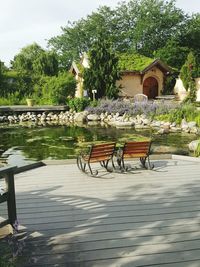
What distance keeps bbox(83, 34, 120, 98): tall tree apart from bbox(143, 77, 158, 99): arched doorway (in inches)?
323

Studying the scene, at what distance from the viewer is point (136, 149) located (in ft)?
27.0

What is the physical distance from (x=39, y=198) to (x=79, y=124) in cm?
1954

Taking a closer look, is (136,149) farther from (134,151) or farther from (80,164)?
(80,164)

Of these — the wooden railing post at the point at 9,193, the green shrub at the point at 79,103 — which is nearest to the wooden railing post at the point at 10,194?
the wooden railing post at the point at 9,193

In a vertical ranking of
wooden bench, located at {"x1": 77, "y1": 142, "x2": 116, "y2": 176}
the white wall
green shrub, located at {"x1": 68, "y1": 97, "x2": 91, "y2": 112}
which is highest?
the white wall

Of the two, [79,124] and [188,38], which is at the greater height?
[188,38]

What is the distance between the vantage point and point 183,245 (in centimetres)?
411

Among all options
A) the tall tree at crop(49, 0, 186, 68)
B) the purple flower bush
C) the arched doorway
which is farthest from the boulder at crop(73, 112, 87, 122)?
the tall tree at crop(49, 0, 186, 68)

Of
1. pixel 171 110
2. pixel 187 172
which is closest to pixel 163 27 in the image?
pixel 171 110

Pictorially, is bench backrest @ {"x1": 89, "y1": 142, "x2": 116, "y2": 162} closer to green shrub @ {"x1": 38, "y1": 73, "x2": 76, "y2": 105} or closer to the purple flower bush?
the purple flower bush

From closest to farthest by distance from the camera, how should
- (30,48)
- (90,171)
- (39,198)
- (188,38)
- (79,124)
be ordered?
(39,198) < (90,171) < (79,124) < (188,38) < (30,48)

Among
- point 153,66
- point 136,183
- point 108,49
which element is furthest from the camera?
point 153,66

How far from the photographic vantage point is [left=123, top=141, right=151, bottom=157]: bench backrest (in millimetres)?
8133

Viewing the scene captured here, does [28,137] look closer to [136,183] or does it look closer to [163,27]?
[136,183]
